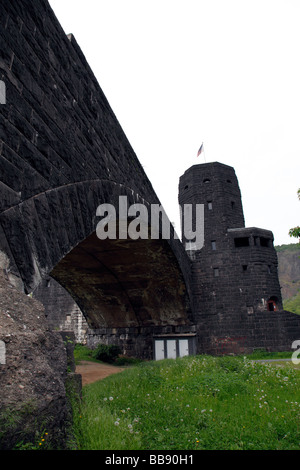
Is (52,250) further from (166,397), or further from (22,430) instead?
(166,397)

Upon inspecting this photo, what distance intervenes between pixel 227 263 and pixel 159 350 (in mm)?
5808

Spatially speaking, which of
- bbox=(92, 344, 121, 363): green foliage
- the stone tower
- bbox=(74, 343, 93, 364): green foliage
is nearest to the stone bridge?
bbox=(92, 344, 121, 363): green foliage

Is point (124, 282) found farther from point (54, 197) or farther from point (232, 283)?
point (54, 197)

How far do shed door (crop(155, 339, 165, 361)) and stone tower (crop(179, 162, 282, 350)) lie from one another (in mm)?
2557

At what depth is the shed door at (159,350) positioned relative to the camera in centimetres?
1383

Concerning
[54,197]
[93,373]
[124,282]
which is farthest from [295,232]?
[54,197]

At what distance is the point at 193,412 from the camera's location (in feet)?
13.6

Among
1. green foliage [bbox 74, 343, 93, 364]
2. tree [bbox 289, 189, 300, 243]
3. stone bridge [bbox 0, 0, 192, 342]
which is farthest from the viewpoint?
green foliage [bbox 74, 343, 93, 364]

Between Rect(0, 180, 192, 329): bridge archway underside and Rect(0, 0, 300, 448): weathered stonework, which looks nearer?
Rect(0, 0, 300, 448): weathered stonework

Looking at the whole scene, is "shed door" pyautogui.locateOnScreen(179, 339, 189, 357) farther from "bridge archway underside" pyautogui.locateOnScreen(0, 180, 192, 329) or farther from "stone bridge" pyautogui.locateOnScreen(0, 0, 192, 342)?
"stone bridge" pyautogui.locateOnScreen(0, 0, 192, 342)

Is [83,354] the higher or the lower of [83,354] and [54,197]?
the lower

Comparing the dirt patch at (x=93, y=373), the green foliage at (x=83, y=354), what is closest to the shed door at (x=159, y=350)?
the green foliage at (x=83, y=354)

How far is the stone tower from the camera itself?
15.7 m
